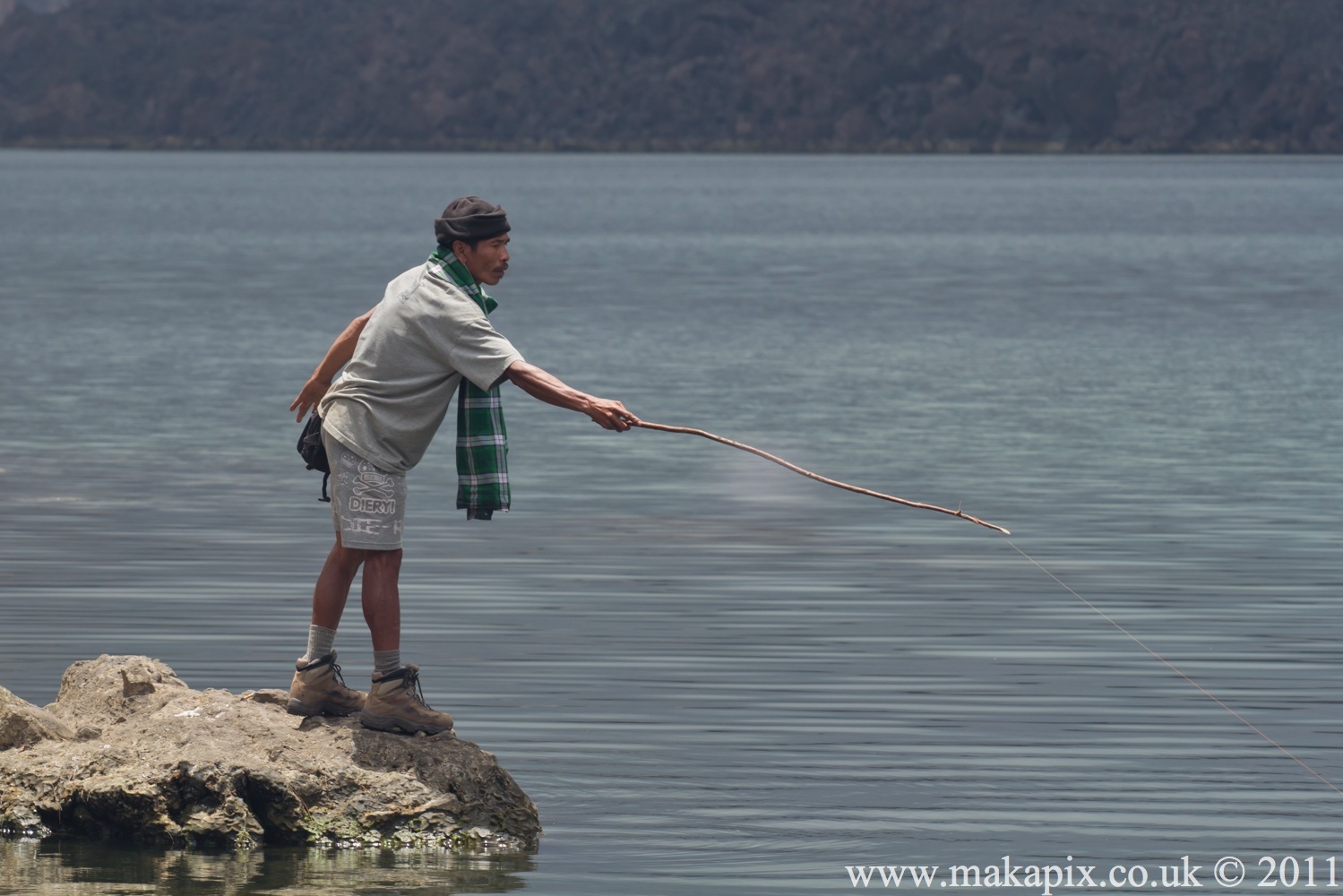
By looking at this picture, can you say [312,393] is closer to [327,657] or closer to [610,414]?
[327,657]

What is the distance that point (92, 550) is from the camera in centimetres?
1418

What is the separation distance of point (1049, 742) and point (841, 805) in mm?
1299

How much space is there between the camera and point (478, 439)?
798 cm

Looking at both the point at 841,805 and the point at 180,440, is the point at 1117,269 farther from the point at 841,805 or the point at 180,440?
the point at 841,805

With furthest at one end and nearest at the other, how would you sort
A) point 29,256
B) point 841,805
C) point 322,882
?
point 29,256
point 841,805
point 322,882

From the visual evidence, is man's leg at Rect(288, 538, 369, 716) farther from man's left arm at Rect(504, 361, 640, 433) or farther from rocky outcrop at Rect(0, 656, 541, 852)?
man's left arm at Rect(504, 361, 640, 433)

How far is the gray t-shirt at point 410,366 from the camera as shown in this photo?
7762mm

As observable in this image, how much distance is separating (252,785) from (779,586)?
563cm

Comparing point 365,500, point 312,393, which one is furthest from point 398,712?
point 312,393

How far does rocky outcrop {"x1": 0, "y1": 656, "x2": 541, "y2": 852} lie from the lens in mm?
7852

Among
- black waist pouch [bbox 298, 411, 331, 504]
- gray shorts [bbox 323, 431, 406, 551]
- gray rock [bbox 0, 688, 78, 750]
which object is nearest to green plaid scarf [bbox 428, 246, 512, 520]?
gray shorts [bbox 323, 431, 406, 551]

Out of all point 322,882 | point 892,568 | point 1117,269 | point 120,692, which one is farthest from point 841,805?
point 1117,269

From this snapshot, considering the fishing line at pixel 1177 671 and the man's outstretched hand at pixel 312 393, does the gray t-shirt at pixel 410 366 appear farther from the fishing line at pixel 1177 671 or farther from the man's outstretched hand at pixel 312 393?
the fishing line at pixel 1177 671

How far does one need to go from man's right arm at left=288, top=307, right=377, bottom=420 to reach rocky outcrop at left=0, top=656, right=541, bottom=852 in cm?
106
